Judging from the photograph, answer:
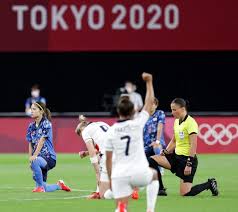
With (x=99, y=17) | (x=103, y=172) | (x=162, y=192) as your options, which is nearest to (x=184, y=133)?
(x=162, y=192)

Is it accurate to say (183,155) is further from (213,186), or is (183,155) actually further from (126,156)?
(126,156)

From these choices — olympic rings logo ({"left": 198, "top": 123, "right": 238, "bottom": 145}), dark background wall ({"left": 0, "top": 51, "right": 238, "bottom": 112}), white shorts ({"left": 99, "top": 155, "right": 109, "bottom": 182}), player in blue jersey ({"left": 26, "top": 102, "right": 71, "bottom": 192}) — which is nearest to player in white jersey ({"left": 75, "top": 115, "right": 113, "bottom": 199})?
white shorts ({"left": 99, "top": 155, "right": 109, "bottom": 182})

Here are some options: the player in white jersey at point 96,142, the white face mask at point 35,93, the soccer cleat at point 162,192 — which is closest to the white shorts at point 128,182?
the player in white jersey at point 96,142

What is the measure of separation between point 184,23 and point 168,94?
5.29 m

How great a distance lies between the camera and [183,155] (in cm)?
1786

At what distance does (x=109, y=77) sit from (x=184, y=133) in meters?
19.8

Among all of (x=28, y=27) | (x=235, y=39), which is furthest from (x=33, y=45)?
(x=235, y=39)

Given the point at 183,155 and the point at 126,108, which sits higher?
the point at 126,108

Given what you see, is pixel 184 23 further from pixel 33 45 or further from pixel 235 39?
pixel 33 45

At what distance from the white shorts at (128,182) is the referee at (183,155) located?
4.39 m

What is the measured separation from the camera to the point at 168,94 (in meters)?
37.4

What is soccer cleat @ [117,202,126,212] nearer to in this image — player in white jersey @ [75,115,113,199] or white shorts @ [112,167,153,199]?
white shorts @ [112,167,153,199]

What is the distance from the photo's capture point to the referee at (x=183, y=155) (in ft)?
57.9

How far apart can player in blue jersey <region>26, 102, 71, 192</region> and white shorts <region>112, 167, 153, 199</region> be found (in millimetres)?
5400
